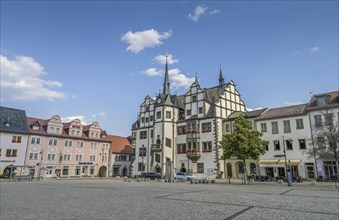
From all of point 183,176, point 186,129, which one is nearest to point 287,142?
point 183,176

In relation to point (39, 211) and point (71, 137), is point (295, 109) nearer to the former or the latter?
point (39, 211)

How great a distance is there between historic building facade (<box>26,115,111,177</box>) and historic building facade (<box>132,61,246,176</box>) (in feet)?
36.3

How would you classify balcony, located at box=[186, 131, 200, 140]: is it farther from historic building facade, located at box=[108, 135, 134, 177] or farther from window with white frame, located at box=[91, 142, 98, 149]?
window with white frame, located at box=[91, 142, 98, 149]

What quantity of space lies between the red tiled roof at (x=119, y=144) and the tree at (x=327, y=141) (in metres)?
49.6

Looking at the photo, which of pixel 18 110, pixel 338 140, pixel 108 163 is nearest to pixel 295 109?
pixel 338 140

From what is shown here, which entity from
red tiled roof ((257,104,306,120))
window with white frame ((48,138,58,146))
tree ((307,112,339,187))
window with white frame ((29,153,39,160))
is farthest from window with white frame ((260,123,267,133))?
window with white frame ((29,153,39,160))

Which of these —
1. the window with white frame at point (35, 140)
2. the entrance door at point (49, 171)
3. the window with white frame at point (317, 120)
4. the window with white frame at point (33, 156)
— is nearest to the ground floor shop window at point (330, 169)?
the window with white frame at point (317, 120)

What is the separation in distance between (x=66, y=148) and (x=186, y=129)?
28354 mm

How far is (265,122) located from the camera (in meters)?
41.6

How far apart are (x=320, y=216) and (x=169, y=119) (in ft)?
142

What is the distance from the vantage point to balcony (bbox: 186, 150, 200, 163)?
155 feet

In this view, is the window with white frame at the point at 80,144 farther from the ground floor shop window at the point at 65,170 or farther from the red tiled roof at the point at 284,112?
the red tiled roof at the point at 284,112

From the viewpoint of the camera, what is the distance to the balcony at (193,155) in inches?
1858

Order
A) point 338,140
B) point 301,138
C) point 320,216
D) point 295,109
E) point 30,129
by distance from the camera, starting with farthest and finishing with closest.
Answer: point 30,129 < point 295,109 < point 301,138 < point 338,140 < point 320,216
